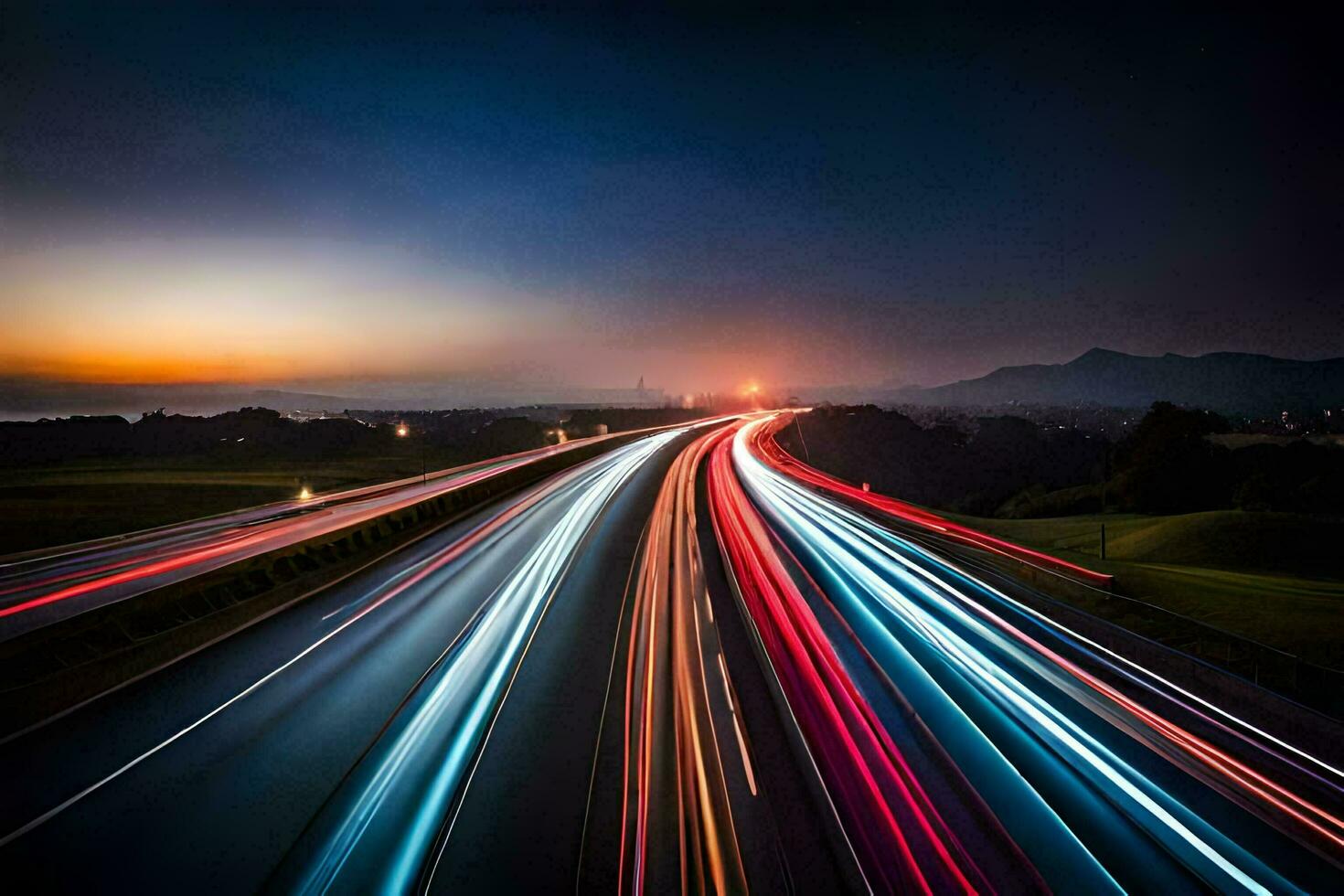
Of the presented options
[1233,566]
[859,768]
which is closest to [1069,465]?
[1233,566]

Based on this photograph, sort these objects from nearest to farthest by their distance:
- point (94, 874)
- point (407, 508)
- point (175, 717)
Result: point (94, 874) < point (175, 717) < point (407, 508)

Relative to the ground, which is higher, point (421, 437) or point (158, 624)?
point (421, 437)

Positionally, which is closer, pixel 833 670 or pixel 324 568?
pixel 833 670

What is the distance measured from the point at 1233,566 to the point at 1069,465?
76929 millimetres

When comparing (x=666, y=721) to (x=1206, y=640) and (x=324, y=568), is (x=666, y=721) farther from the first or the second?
(x=324, y=568)

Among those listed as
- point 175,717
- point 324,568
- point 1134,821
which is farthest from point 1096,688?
point 324,568

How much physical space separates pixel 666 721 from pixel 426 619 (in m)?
6.39

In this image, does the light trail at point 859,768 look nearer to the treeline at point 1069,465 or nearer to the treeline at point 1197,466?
the treeline at point 1069,465

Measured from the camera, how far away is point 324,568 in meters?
16.7

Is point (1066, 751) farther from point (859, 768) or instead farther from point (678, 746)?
point (678, 746)

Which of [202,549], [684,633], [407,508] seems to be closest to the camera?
[684,633]

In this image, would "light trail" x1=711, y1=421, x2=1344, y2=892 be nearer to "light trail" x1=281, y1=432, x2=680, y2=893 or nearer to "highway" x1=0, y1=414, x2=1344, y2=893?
"highway" x1=0, y1=414, x2=1344, y2=893

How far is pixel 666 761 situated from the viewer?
22.9 ft

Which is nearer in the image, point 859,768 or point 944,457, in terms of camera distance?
point 859,768
